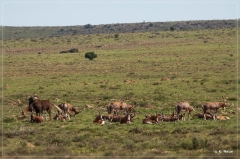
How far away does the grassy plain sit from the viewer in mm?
13414

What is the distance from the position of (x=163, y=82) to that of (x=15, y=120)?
51.0 feet

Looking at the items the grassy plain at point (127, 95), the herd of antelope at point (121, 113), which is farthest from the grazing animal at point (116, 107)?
the grassy plain at point (127, 95)

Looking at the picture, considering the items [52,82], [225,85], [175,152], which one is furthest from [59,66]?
[175,152]

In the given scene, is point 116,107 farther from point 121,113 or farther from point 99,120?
point 99,120

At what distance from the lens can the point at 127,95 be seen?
88.4ft

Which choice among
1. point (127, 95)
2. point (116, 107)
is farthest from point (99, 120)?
point (127, 95)

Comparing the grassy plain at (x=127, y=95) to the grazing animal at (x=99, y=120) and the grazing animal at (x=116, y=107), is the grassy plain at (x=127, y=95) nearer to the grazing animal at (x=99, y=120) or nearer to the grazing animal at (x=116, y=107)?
the grazing animal at (x=99, y=120)

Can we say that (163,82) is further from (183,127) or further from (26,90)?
(183,127)

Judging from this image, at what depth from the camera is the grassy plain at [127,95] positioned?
1341 cm

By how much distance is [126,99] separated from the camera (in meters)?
25.7

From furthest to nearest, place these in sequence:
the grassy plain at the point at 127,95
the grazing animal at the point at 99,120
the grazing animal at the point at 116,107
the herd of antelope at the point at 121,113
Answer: the grazing animal at the point at 116,107, the herd of antelope at the point at 121,113, the grazing animal at the point at 99,120, the grassy plain at the point at 127,95

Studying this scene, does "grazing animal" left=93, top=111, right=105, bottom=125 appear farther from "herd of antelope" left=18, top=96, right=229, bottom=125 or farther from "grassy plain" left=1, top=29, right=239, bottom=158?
"grassy plain" left=1, top=29, right=239, bottom=158

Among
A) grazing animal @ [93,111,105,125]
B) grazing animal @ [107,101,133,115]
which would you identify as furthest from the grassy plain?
grazing animal @ [107,101,133,115]

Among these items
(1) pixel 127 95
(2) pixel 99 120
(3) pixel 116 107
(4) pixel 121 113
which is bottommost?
(2) pixel 99 120
